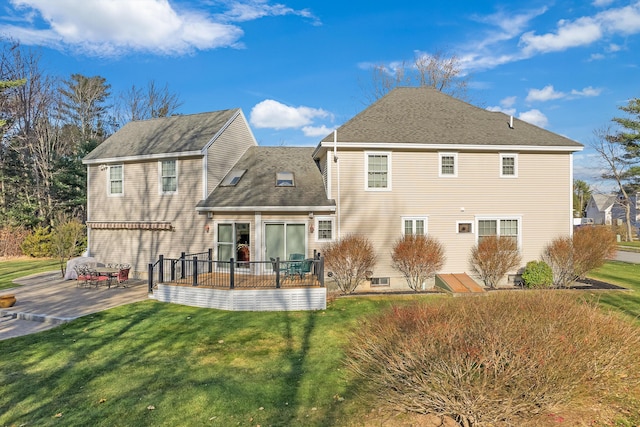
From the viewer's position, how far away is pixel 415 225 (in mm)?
14039

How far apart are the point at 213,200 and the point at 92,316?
5.99m

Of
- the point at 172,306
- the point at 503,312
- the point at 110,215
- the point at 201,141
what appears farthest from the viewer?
the point at 110,215

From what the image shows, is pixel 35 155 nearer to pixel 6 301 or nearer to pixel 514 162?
pixel 6 301

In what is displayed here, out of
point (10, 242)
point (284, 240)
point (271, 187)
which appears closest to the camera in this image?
point (284, 240)

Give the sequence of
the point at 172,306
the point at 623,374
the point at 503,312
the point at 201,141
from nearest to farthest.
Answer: the point at 623,374
the point at 503,312
the point at 172,306
the point at 201,141

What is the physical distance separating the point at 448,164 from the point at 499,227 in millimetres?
3364

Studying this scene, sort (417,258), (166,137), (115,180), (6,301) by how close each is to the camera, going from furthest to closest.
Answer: (166,137) < (115,180) < (417,258) < (6,301)

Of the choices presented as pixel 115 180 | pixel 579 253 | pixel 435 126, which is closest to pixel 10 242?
pixel 115 180

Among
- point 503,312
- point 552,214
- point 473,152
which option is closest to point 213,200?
point 473,152

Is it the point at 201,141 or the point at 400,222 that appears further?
the point at 201,141

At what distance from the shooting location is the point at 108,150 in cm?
1708

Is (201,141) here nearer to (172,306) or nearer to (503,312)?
(172,306)

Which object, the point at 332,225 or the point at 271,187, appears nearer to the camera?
the point at 332,225

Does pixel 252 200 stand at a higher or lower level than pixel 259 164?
lower
